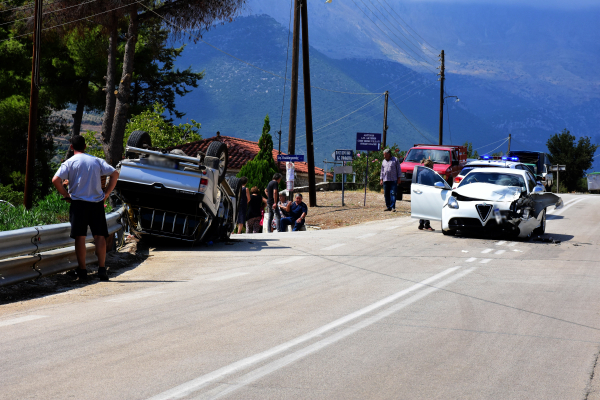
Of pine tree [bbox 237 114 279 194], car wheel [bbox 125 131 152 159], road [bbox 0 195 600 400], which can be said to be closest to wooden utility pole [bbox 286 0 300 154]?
pine tree [bbox 237 114 279 194]

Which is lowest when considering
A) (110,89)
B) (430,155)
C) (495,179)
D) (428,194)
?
(428,194)

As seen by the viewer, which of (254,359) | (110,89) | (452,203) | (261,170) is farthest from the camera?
(261,170)

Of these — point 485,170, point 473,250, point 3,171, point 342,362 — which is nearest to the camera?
point 342,362

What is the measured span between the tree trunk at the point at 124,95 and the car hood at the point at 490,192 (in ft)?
45.9

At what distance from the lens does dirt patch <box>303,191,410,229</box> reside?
2130 centimetres

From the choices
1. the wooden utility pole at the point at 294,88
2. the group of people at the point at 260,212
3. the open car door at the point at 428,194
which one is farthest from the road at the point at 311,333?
the wooden utility pole at the point at 294,88

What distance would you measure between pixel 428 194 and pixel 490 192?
1.46 m

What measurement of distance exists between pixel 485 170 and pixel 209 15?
13.0 m

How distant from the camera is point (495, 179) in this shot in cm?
1648

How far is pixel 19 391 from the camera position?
432 cm

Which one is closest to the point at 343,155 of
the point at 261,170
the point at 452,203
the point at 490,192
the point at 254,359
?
the point at 261,170

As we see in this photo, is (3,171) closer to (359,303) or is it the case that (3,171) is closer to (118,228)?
(118,228)

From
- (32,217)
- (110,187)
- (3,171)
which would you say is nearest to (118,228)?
(32,217)

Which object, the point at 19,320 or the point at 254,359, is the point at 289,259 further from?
the point at 254,359
